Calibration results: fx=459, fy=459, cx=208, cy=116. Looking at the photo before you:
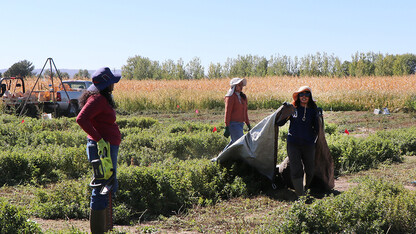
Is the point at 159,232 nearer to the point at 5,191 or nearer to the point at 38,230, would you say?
the point at 38,230

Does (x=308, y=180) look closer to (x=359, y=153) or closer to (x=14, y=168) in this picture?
(x=359, y=153)

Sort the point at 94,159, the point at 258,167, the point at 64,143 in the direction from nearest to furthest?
the point at 94,159 → the point at 258,167 → the point at 64,143

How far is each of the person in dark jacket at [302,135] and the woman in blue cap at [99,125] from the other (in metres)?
2.69

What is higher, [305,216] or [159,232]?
[305,216]

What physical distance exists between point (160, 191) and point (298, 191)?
1851mm

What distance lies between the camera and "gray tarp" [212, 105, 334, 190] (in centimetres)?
649

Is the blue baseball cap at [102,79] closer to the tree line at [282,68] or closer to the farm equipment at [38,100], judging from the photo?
the farm equipment at [38,100]

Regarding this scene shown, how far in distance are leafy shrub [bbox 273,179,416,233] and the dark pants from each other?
113 cm

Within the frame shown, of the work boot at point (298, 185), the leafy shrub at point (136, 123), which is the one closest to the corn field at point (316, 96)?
the leafy shrub at point (136, 123)

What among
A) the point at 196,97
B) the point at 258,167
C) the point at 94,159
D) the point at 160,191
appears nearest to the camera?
the point at 94,159

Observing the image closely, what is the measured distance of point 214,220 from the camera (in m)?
5.41

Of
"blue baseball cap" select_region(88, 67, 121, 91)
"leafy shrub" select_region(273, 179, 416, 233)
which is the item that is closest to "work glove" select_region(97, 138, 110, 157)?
"blue baseball cap" select_region(88, 67, 121, 91)

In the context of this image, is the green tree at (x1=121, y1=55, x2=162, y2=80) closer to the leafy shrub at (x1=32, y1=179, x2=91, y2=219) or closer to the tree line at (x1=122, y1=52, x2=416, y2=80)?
the tree line at (x1=122, y1=52, x2=416, y2=80)

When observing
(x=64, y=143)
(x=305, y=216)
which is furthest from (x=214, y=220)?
(x=64, y=143)
